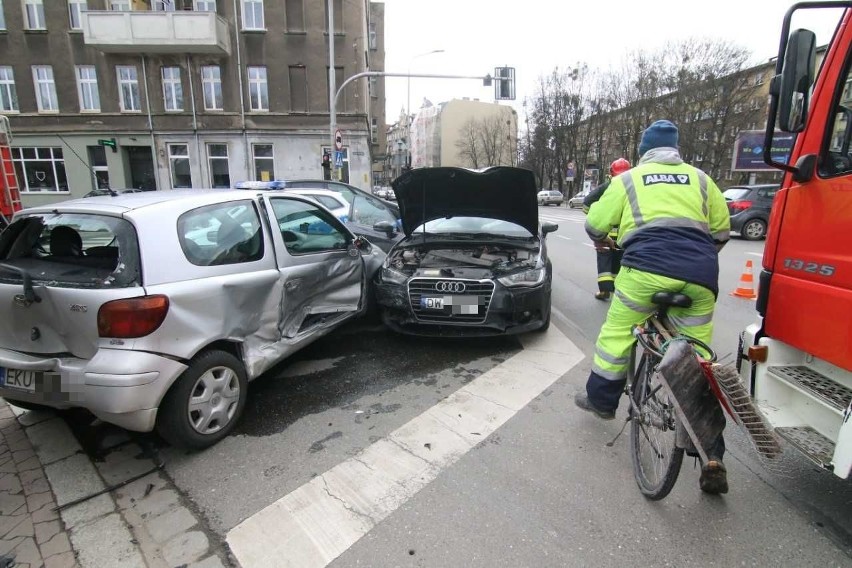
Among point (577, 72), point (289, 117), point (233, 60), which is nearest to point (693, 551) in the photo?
point (289, 117)

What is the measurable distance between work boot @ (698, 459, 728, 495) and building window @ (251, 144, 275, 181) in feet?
87.8

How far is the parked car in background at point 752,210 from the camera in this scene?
13.8 meters

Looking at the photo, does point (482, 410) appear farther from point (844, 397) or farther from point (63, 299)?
point (63, 299)

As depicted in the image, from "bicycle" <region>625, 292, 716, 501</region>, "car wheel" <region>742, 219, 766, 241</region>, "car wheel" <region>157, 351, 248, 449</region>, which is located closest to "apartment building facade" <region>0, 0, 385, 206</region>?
"car wheel" <region>742, 219, 766, 241</region>

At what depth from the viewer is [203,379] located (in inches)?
117

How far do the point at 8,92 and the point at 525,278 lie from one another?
3199 cm

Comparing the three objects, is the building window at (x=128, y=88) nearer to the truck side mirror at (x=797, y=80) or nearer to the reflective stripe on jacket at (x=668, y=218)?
the reflective stripe on jacket at (x=668, y=218)

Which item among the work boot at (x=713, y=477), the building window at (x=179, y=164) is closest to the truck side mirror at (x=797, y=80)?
the work boot at (x=713, y=477)

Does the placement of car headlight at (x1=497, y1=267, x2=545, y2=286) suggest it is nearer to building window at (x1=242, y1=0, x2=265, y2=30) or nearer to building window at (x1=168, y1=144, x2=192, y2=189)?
building window at (x1=168, y1=144, x2=192, y2=189)

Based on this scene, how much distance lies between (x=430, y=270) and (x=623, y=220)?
2.23 meters

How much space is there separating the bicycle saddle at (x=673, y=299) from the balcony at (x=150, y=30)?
2716cm

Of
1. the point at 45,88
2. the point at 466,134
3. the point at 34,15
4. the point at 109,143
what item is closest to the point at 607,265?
the point at 109,143

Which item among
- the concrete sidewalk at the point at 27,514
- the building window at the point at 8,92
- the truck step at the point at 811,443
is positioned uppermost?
the building window at the point at 8,92

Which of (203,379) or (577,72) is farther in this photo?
(577,72)
